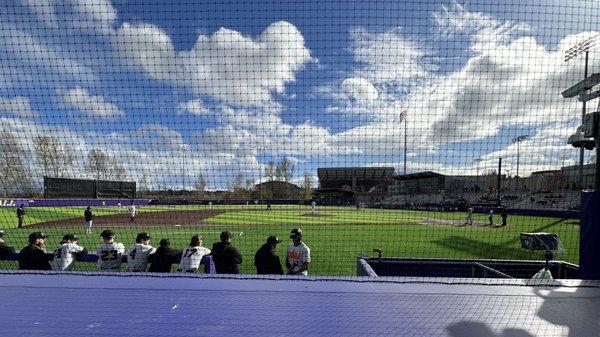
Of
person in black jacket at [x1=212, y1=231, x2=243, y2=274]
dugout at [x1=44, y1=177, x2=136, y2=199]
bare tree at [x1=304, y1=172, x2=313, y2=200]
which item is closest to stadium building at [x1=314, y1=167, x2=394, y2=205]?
bare tree at [x1=304, y1=172, x2=313, y2=200]

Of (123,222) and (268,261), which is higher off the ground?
(268,261)

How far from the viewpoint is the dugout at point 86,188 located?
38.6m

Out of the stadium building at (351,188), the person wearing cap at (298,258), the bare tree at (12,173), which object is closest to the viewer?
the person wearing cap at (298,258)

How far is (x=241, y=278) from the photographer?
400 centimetres

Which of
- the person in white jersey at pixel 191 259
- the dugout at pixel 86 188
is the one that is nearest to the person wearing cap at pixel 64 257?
the person in white jersey at pixel 191 259

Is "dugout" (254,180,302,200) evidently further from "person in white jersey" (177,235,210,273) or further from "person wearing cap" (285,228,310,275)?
"person in white jersey" (177,235,210,273)

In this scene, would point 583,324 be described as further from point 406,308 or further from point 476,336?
point 406,308

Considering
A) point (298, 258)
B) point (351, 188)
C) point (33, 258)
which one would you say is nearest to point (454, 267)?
point (298, 258)

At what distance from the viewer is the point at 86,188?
43.1 meters

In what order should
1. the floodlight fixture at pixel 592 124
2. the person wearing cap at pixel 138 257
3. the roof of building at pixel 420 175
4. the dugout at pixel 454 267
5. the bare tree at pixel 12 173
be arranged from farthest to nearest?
the roof of building at pixel 420 175, the bare tree at pixel 12 173, the dugout at pixel 454 267, the person wearing cap at pixel 138 257, the floodlight fixture at pixel 592 124

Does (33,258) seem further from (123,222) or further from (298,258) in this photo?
(123,222)

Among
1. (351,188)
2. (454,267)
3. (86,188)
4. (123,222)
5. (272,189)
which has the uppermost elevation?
(272,189)

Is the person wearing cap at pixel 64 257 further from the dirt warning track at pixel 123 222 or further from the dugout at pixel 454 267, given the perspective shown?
the dirt warning track at pixel 123 222

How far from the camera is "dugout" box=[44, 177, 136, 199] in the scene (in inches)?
1519
